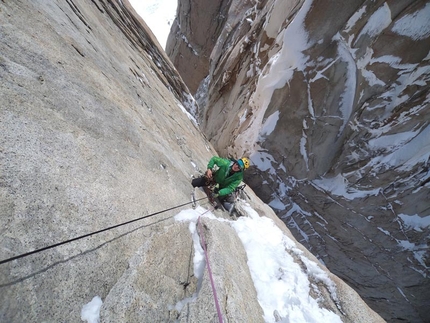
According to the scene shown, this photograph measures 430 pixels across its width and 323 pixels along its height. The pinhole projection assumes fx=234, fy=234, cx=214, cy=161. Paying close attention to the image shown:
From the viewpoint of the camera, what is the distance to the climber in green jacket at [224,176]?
19.3 ft

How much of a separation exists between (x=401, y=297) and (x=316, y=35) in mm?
14590

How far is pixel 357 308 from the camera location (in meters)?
4.60

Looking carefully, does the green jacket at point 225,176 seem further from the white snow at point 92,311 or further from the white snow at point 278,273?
the white snow at point 92,311

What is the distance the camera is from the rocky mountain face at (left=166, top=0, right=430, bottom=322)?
1005 cm

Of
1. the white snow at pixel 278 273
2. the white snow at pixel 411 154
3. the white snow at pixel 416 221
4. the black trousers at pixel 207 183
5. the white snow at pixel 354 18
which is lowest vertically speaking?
the black trousers at pixel 207 183

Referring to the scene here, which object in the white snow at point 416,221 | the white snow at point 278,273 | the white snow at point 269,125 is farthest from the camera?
the white snow at point 269,125

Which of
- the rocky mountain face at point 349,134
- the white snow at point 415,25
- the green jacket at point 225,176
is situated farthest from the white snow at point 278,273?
the white snow at point 415,25

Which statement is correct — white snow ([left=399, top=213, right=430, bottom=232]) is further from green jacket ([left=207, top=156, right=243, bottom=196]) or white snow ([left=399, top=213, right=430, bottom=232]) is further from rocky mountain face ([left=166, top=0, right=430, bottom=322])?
green jacket ([left=207, top=156, right=243, bottom=196])

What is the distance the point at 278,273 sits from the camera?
4801mm

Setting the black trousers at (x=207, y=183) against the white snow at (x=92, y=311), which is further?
the black trousers at (x=207, y=183)

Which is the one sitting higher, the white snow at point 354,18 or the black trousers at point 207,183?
the white snow at point 354,18

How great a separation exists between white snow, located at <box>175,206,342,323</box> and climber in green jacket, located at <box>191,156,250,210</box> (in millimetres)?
851

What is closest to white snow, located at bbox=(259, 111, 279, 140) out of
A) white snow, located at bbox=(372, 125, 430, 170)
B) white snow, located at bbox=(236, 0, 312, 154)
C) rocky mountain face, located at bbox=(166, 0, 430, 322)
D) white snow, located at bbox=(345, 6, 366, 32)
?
rocky mountain face, located at bbox=(166, 0, 430, 322)

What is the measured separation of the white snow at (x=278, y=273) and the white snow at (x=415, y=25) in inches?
389
